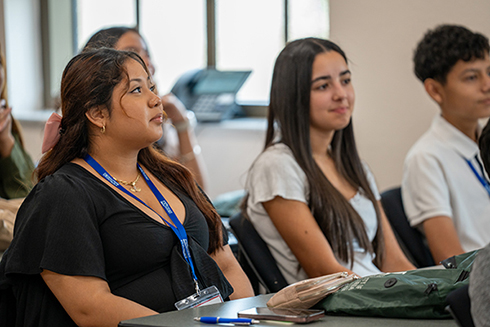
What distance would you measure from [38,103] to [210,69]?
1897 mm

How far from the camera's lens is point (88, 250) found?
1.29m

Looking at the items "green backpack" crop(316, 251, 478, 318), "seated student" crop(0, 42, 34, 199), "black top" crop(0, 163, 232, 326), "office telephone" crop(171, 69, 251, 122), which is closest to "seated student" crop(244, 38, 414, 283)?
"black top" crop(0, 163, 232, 326)

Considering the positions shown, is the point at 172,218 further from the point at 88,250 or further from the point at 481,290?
the point at 481,290

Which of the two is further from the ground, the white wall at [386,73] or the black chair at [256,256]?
the white wall at [386,73]

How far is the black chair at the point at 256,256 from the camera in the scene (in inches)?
72.6

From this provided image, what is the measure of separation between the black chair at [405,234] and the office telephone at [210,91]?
200 cm

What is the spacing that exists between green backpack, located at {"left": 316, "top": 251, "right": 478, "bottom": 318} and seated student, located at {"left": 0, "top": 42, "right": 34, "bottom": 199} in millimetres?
1671

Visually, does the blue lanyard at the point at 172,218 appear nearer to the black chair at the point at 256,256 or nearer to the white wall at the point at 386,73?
the black chair at the point at 256,256

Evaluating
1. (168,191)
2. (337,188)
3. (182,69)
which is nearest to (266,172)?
(337,188)

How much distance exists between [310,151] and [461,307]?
3.54 feet

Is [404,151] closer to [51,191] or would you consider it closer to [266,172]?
[266,172]

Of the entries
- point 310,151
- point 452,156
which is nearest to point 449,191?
point 452,156

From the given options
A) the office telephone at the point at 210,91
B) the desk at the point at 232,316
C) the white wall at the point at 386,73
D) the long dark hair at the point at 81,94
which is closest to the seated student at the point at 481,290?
the desk at the point at 232,316

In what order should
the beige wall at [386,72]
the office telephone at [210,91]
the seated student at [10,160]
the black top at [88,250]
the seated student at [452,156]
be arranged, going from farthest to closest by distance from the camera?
the office telephone at [210,91] < the beige wall at [386,72] < the seated student at [10,160] < the seated student at [452,156] < the black top at [88,250]
